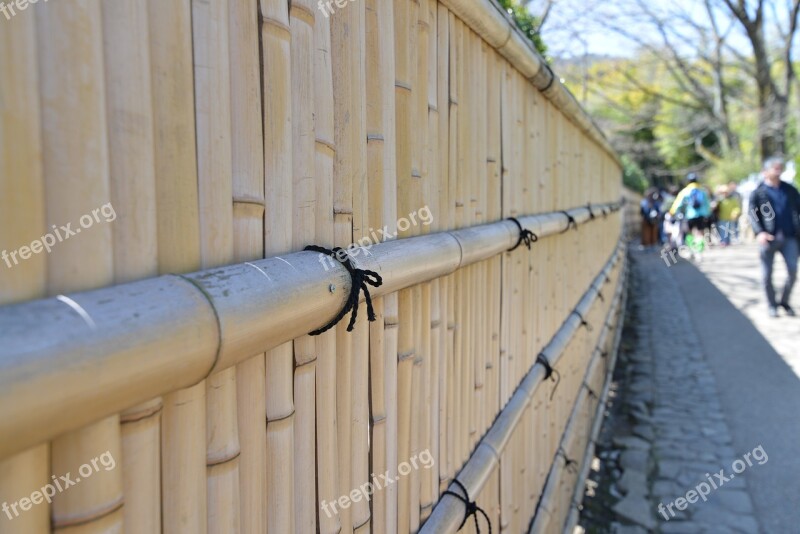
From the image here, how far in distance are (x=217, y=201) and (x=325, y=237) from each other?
286 millimetres

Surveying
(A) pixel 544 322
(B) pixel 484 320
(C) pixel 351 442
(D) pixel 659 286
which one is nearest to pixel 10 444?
(C) pixel 351 442

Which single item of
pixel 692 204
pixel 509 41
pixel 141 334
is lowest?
pixel 141 334

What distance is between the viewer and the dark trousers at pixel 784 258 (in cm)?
727

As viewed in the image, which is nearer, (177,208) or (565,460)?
(177,208)

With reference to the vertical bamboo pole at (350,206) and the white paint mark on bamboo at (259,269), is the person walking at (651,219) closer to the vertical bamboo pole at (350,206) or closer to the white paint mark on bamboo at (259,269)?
the vertical bamboo pole at (350,206)

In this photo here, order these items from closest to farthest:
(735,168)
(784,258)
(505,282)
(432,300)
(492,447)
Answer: (432,300) → (492,447) → (505,282) → (784,258) → (735,168)

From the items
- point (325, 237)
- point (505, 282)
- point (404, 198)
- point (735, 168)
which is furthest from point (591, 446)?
point (735, 168)

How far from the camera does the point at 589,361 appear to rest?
187 inches

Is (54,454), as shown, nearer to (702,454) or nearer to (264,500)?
(264,500)

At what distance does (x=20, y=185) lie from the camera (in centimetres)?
65

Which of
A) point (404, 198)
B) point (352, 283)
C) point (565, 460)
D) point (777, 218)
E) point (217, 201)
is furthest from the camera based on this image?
point (777, 218)

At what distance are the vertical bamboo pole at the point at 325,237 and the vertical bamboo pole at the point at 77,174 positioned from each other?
17.5 inches

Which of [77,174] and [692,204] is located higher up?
[692,204]

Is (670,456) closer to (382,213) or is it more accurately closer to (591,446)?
(591,446)
